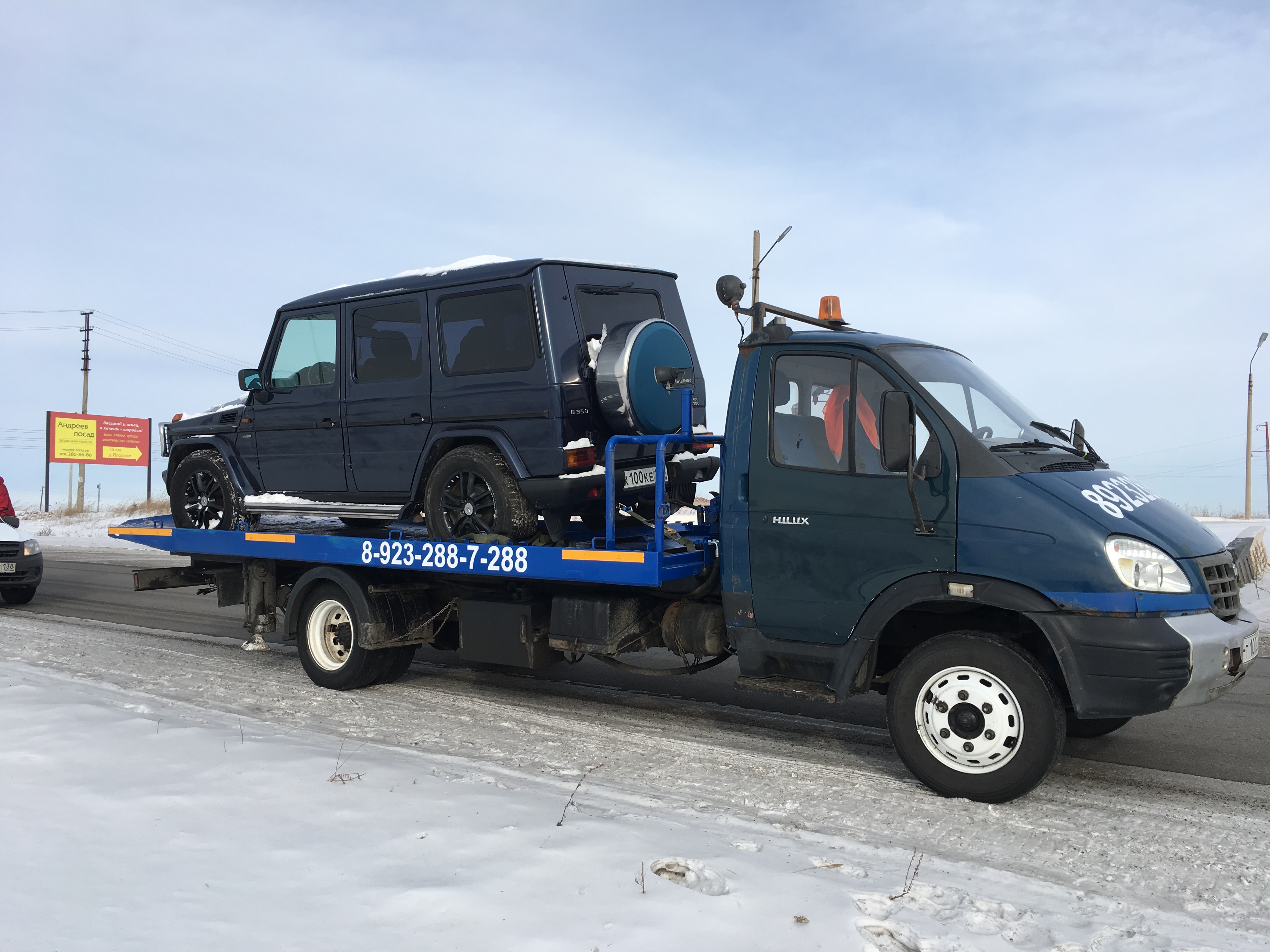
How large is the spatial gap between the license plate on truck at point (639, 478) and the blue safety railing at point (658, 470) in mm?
79

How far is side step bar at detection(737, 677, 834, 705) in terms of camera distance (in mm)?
5312

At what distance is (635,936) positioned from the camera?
3109 millimetres

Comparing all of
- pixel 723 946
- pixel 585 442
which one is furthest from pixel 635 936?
pixel 585 442

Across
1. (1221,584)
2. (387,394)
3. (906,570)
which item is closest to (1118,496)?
(1221,584)

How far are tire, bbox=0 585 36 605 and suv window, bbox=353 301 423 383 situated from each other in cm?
797

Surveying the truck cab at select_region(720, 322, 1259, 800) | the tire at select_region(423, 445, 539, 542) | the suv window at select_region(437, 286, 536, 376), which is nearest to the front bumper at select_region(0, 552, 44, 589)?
the tire at select_region(423, 445, 539, 542)

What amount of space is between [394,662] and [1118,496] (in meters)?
5.39

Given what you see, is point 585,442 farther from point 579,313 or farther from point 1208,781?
point 1208,781

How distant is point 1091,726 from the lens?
5.94m

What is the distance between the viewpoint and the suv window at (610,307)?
6.70 m

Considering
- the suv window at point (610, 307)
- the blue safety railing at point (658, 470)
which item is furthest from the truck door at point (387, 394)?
the blue safety railing at point (658, 470)

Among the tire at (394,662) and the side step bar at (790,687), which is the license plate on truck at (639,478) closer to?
the side step bar at (790,687)

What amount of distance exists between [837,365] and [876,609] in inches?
52.8

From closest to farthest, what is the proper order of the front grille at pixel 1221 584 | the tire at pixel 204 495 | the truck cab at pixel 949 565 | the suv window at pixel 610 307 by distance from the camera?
the truck cab at pixel 949 565
the front grille at pixel 1221 584
the suv window at pixel 610 307
the tire at pixel 204 495
